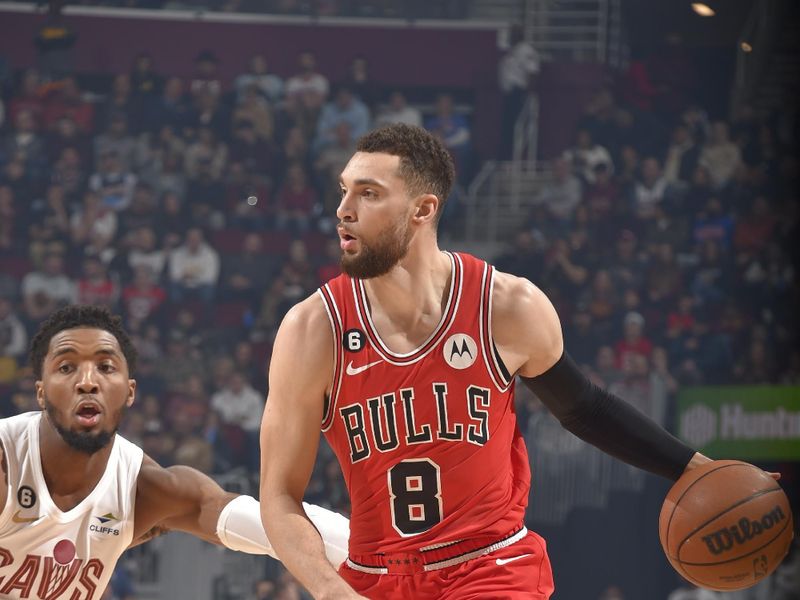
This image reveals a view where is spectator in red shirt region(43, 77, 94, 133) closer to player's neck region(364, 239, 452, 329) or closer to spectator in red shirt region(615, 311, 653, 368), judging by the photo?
spectator in red shirt region(615, 311, 653, 368)

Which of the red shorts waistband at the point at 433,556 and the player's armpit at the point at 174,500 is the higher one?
the red shorts waistband at the point at 433,556

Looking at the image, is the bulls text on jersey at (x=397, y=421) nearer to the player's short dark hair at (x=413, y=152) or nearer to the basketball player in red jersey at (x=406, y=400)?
the basketball player in red jersey at (x=406, y=400)

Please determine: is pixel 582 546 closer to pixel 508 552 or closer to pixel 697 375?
pixel 697 375

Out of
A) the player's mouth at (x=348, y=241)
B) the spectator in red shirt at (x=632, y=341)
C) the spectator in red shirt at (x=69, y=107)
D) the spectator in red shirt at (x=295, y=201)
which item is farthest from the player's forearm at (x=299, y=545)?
the spectator in red shirt at (x=69, y=107)

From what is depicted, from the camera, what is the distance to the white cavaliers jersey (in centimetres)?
338

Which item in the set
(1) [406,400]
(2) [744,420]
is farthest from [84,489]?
(2) [744,420]

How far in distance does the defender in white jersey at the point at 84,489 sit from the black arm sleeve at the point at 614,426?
0.82 meters

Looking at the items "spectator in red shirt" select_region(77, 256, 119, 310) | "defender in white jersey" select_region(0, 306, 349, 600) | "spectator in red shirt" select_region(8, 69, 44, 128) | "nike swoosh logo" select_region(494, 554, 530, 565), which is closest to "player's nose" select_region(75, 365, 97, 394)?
"defender in white jersey" select_region(0, 306, 349, 600)

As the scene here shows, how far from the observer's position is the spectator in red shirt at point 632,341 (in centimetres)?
941

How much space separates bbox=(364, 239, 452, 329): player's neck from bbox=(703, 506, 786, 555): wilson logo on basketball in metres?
0.98

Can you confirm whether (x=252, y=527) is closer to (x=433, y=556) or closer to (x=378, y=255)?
(x=433, y=556)

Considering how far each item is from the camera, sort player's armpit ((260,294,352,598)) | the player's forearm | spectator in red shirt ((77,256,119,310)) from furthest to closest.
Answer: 1. spectator in red shirt ((77,256,119,310))
2. player's armpit ((260,294,352,598))
3. the player's forearm

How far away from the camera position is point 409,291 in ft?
9.78

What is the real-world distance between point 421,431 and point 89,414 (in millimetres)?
1130
